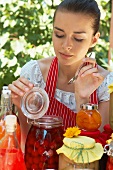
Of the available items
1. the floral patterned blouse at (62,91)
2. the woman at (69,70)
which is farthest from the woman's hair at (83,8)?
the floral patterned blouse at (62,91)

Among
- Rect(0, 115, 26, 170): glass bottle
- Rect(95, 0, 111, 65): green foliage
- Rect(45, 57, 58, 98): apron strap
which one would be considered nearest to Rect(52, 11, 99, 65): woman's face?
Rect(45, 57, 58, 98): apron strap

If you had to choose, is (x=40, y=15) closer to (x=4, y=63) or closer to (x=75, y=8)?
(x=4, y=63)

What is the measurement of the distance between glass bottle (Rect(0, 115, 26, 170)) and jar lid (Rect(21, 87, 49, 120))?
148 mm

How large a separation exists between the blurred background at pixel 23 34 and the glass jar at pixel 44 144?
2.19 m

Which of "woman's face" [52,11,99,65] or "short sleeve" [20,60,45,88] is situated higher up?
"woman's face" [52,11,99,65]

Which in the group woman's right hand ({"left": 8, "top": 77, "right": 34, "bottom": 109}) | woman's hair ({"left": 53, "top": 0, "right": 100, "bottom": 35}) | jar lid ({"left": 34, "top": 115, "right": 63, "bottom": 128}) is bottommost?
jar lid ({"left": 34, "top": 115, "right": 63, "bottom": 128})

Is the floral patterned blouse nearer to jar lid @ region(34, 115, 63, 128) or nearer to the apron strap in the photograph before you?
the apron strap

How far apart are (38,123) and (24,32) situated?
2.51 metres

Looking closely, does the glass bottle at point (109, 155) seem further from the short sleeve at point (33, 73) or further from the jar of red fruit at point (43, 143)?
the short sleeve at point (33, 73)

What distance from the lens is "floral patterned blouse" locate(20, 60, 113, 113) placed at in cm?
159

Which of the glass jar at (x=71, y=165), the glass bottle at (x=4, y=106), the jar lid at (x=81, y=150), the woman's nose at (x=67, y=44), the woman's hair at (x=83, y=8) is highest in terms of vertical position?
the woman's hair at (x=83, y=8)

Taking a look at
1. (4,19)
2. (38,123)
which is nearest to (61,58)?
(38,123)

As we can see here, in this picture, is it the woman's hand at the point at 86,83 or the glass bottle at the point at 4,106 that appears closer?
the glass bottle at the point at 4,106

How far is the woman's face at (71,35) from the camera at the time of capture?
1.38 metres
